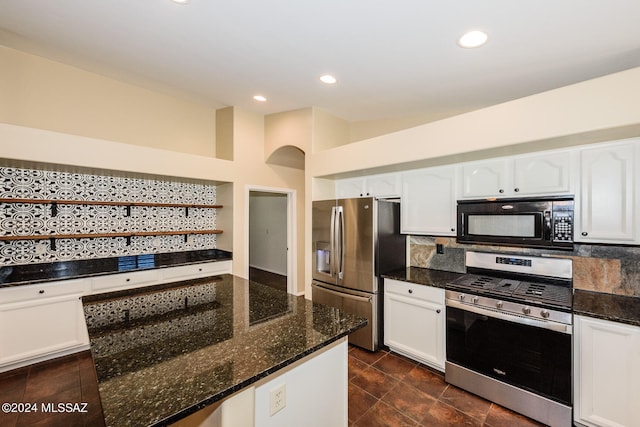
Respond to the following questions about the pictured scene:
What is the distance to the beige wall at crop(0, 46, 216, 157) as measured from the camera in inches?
111

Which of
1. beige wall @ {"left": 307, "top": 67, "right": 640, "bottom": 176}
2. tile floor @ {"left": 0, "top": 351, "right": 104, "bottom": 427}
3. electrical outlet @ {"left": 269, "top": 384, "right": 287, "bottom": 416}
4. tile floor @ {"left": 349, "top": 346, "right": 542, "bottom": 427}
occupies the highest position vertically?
beige wall @ {"left": 307, "top": 67, "right": 640, "bottom": 176}

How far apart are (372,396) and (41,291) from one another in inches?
124

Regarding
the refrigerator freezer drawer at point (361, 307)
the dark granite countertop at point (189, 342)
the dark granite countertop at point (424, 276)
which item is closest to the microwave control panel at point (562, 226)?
the dark granite countertop at point (424, 276)

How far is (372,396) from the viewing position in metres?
2.32

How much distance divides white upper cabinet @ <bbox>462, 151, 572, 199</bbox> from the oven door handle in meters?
1.00

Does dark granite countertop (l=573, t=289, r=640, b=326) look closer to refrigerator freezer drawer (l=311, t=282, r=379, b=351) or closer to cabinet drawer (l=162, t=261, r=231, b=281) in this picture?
refrigerator freezer drawer (l=311, t=282, r=379, b=351)

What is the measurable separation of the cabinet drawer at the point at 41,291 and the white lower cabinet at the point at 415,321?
10.3 feet

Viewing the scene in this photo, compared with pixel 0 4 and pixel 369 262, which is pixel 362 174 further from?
pixel 0 4

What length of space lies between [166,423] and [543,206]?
9.01 feet

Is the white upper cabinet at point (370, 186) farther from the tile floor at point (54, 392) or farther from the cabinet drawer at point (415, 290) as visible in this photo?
the tile floor at point (54, 392)

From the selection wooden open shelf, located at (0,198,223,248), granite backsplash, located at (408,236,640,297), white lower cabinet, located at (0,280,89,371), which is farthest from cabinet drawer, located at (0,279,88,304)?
granite backsplash, located at (408,236,640,297)

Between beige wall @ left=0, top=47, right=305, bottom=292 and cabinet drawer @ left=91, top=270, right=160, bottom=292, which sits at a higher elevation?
beige wall @ left=0, top=47, right=305, bottom=292

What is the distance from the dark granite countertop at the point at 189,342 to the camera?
0.91 metres

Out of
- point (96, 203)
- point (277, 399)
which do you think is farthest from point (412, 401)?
point (96, 203)
